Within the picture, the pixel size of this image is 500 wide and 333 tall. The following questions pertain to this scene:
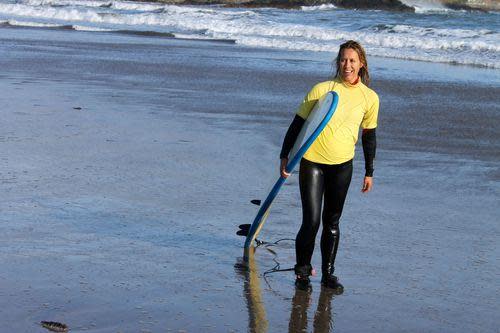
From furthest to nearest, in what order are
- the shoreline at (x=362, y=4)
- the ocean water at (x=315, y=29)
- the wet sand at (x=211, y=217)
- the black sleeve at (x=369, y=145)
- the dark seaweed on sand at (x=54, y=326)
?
the shoreline at (x=362, y=4)
the ocean water at (x=315, y=29)
the black sleeve at (x=369, y=145)
the wet sand at (x=211, y=217)
the dark seaweed on sand at (x=54, y=326)

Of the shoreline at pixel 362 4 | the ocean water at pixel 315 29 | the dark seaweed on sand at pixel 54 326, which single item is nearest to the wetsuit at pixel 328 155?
the dark seaweed on sand at pixel 54 326

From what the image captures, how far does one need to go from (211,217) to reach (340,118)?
5.47 ft

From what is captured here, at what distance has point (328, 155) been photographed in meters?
4.77

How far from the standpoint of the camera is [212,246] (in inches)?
214

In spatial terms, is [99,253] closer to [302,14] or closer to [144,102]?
[144,102]

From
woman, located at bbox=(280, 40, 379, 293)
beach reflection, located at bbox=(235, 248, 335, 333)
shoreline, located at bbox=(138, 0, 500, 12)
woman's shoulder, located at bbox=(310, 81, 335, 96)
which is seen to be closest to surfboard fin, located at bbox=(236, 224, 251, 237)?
beach reflection, located at bbox=(235, 248, 335, 333)

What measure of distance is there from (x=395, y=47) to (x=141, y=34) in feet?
26.8

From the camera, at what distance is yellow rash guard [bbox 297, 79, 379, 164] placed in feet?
15.5

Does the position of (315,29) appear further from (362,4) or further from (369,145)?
(369,145)

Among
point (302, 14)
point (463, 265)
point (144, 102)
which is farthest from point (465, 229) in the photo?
point (302, 14)

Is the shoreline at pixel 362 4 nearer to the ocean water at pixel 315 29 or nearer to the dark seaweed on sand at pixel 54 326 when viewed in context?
the ocean water at pixel 315 29

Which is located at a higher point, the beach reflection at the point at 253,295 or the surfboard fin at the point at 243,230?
the surfboard fin at the point at 243,230

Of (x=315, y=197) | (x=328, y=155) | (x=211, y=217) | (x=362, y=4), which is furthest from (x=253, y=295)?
(x=362, y=4)

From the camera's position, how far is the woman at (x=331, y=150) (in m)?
4.73
